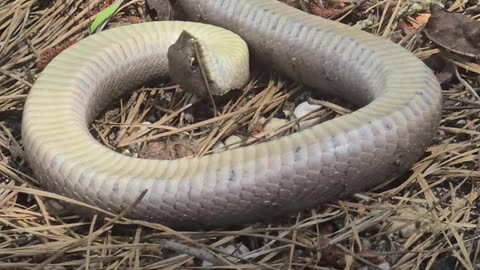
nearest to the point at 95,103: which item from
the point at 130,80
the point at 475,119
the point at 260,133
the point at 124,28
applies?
the point at 130,80

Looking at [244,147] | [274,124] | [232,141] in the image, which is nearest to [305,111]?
[274,124]

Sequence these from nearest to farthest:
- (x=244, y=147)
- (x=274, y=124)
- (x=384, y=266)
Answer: (x=384, y=266) < (x=244, y=147) < (x=274, y=124)

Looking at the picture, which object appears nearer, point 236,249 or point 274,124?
point 236,249

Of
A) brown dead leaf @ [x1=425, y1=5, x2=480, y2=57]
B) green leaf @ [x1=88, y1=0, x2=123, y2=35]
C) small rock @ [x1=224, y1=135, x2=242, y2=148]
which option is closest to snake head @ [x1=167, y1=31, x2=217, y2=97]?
small rock @ [x1=224, y1=135, x2=242, y2=148]

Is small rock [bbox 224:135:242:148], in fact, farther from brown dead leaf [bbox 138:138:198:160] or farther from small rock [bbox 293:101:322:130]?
small rock [bbox 293:101:322:130]

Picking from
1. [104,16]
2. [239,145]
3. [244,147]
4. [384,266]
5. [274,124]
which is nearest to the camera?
[384,266]

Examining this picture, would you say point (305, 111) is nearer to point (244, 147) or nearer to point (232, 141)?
point (232, 141)

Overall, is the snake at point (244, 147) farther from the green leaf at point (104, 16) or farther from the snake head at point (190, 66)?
the green leaf at point (104, 16)

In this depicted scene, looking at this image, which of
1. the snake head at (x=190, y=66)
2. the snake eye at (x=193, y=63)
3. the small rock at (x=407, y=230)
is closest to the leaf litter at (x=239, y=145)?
A: the small rock at (x=407, y=230)
